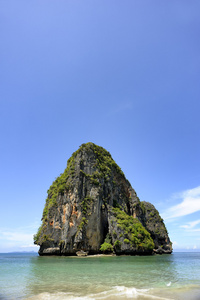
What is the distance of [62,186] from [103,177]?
373 inches

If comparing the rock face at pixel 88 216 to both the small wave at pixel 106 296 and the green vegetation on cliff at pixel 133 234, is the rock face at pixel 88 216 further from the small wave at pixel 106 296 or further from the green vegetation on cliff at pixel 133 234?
the small wave at pixel 106 296

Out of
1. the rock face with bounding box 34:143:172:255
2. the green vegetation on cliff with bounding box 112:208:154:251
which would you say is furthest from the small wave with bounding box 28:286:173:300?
the green vegetation on cliff with bounding box 112:208:154:251

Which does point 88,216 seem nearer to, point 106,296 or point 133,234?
point 133,234

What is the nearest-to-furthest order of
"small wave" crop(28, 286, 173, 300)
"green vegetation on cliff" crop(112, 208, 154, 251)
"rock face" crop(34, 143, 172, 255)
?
"small wave" crop(28, 286, 173, 300) → "green vegetation on cliff" crop(112, 208, 154, 251) → "rock face" crop(34, 143, 172, 255)

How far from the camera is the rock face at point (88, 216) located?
3653 centimetres

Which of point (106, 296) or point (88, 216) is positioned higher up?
point (88, 216)

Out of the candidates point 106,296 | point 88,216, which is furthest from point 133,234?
point 106,296

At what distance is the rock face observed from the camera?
36.5 meters

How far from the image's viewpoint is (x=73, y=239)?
119 feet

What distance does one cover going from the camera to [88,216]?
38.6 meters

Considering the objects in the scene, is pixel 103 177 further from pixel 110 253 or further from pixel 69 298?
pixel 69 298

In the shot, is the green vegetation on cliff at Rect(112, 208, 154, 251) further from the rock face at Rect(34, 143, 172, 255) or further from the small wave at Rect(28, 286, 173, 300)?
the small wave at Rect(28, 286, 173, 300)

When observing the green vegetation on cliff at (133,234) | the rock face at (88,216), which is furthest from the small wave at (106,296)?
the green vegetation on cliff at (133,234)

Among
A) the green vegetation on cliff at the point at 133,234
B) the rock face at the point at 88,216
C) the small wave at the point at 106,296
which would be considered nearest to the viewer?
the small wave at the point at 106,296
